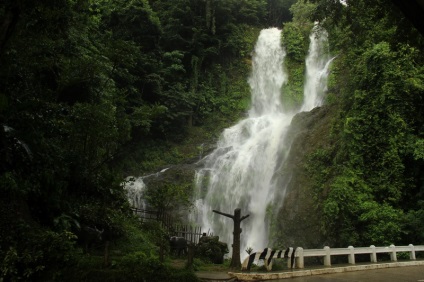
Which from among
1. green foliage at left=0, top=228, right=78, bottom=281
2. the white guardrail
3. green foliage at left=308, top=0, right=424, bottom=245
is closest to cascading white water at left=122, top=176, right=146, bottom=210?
green foliage at left=308, top=0, right=424, bottom=245

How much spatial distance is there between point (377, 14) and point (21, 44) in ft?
31.1

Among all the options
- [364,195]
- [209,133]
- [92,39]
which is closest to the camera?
[364,195]

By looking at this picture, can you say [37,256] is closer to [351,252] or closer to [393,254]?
[351,252]

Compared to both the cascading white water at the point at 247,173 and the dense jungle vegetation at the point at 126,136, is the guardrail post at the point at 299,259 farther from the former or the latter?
the cascading white water at the point at 247,173

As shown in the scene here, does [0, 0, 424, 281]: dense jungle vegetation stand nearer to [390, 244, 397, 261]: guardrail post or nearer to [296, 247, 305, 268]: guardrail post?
[390, 244, 397, 261]: guardrail post

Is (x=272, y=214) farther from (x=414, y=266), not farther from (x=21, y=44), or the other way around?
(x=21, y=44)

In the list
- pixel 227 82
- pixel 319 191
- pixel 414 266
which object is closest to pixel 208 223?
pixel 319 191

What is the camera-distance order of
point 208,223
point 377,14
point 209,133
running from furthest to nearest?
point 209,133 → point 208,223 → point 377,14

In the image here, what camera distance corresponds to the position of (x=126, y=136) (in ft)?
43.7

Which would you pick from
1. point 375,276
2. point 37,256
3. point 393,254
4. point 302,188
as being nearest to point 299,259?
point 375,276

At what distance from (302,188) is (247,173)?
5279 millimetres

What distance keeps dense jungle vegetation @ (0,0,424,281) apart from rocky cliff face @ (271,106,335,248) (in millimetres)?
477

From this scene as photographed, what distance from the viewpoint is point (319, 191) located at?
50.0 ft

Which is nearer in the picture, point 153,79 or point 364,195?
point 364,195
